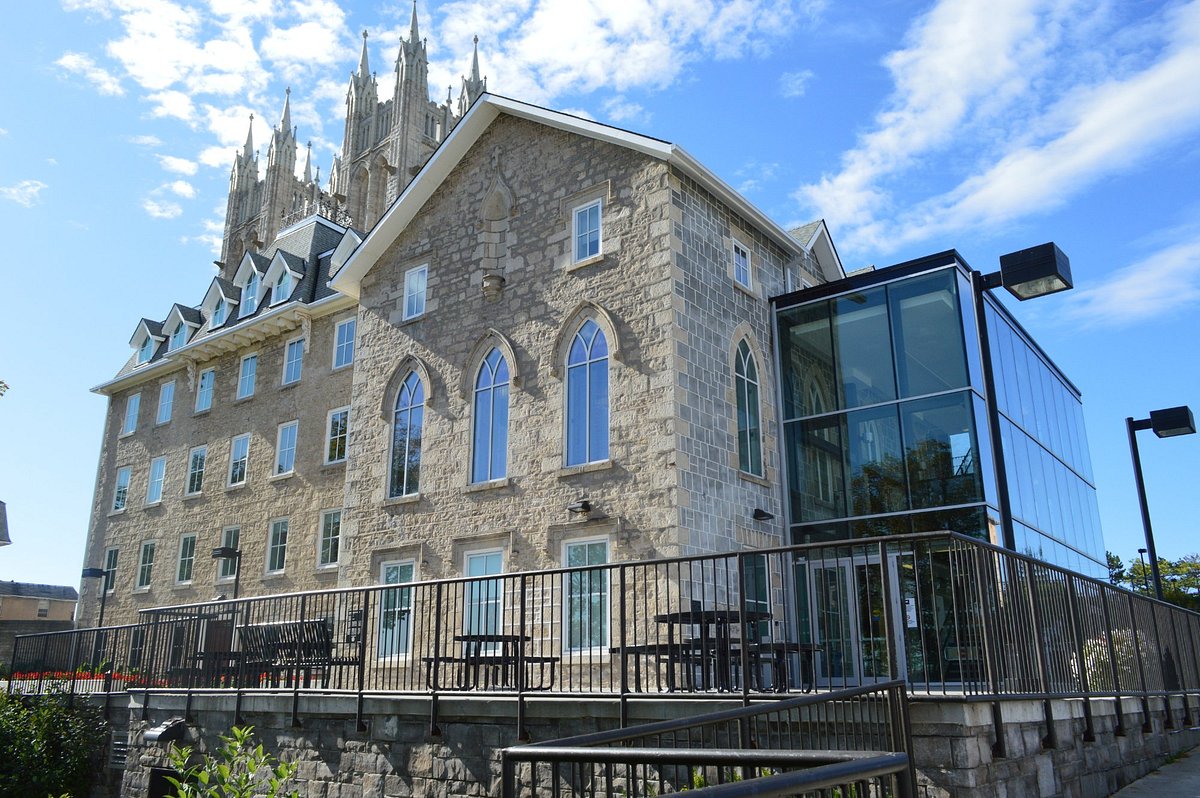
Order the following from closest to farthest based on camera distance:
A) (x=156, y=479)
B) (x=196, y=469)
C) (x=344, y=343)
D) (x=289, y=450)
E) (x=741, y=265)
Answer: (x=741, y=265) → (x=344, y=343) → (x=289, y=450) → (x=196, y=469) → (x=156, y=479)

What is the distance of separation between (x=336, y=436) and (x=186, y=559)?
655cm

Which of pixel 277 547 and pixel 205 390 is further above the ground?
pixel 205 390

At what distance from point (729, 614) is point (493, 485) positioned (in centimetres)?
787

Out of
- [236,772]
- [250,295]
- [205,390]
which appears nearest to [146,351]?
[205,390]

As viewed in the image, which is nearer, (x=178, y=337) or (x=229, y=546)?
(x=229, y=546)

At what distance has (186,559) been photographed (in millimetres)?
26594

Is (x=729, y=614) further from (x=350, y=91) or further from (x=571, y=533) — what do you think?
(x=350, y=91)

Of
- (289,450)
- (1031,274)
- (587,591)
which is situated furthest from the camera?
(289,450)

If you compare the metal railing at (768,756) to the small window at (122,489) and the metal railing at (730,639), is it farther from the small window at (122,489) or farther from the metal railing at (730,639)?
the small window at (122,489)

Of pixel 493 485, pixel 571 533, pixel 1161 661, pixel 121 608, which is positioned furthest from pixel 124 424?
pixel 1161 661

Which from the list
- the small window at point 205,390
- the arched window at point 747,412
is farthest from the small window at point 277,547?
the arched window at point 747,412

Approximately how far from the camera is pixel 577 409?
53.3ft

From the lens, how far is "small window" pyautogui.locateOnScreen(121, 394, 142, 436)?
99.6 feet

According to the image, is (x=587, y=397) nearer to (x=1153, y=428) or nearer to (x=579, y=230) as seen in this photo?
(x=579, y=230)
